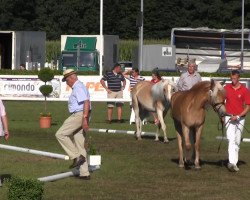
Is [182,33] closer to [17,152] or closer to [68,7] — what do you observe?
[68,7]

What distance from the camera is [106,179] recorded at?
17.2m

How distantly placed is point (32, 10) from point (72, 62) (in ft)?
136

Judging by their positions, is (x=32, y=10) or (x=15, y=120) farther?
(x=32, y=10)

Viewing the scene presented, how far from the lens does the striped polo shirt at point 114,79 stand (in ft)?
101

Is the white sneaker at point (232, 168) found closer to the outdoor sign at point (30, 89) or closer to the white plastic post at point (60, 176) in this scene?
the white plastic post at point (60, 176)

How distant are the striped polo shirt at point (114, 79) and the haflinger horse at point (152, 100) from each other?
4681 millimetres

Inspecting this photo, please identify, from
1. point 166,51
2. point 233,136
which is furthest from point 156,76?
point 166,51

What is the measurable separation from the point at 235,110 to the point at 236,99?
0.22 m

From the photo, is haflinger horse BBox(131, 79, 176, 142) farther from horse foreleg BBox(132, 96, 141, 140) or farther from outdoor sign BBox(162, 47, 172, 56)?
outdoor sign BBox(162, 47, 172, 56)

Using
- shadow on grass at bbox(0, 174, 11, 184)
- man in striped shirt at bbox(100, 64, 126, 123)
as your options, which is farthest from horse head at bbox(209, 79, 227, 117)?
man in striped shirt at bbox(100, 64, 126, 123)

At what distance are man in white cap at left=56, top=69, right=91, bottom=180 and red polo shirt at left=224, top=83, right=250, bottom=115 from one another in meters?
3.22

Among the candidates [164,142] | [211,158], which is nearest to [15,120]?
[164,142]

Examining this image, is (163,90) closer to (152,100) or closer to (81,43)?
(152,100)

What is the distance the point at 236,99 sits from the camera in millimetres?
18891
